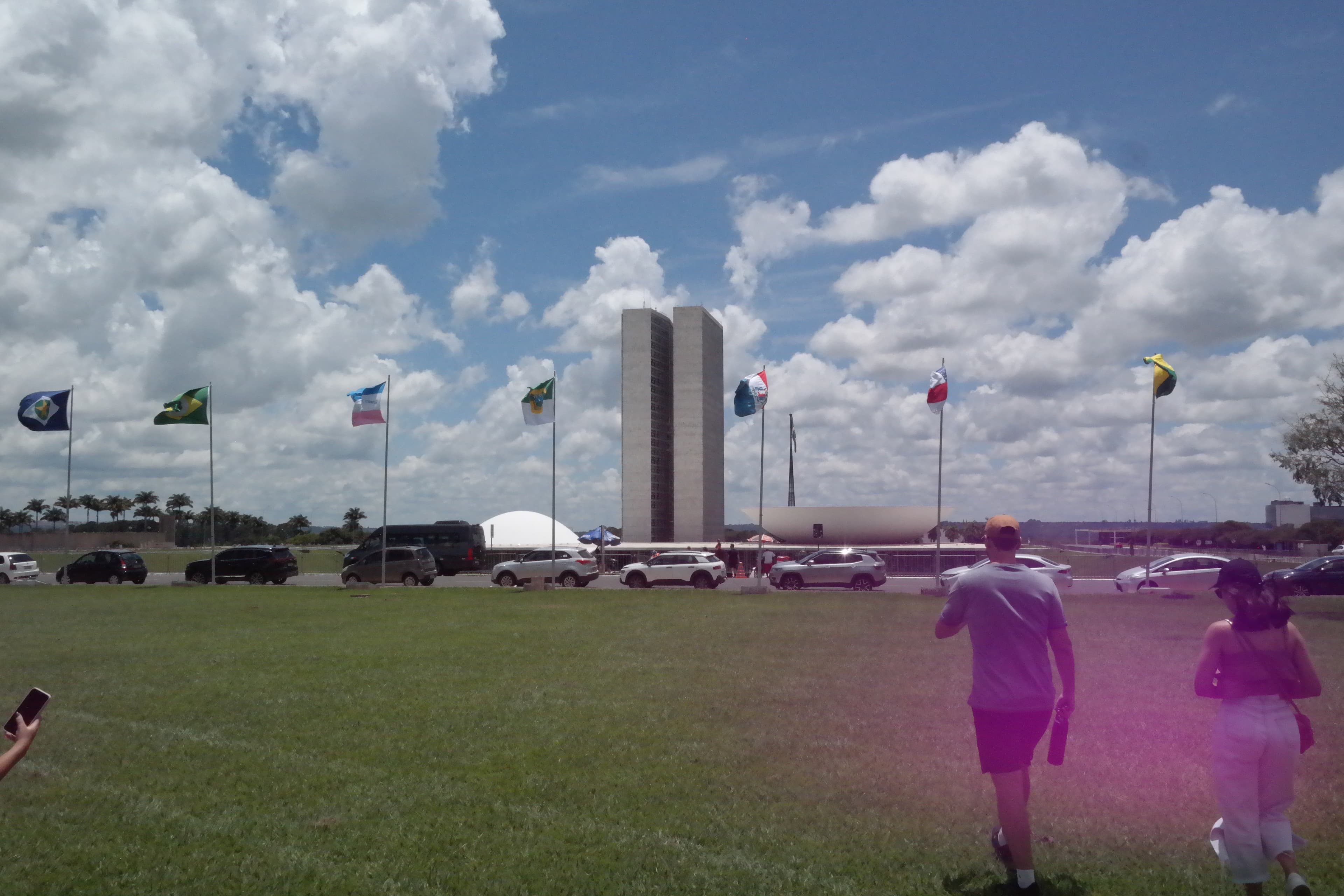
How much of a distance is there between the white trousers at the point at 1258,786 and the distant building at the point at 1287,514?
70.9m

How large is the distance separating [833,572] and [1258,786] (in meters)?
33.3

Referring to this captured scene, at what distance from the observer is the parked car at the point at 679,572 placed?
39594mm

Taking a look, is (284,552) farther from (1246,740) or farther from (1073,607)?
(1246,740)

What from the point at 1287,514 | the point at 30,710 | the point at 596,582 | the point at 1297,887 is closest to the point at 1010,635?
the point at 1297,887

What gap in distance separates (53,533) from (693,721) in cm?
9152

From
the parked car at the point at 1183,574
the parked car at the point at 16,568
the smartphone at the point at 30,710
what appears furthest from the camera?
the parked car at the point at 16,568

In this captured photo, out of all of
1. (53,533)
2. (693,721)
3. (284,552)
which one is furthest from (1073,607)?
(53,533)

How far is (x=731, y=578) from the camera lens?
48.2 meters

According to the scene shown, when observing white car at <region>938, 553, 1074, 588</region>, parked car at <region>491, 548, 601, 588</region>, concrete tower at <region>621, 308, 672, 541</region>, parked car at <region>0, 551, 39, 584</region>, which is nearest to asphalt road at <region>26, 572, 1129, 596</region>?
white car at <region>938, 553, 1074, 588</region>

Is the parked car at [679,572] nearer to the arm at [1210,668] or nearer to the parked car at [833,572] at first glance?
the parked car at [833,572]

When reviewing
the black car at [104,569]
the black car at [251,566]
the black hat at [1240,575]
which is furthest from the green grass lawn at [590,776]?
the black car at [104,569]

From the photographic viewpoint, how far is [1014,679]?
5.73 meters

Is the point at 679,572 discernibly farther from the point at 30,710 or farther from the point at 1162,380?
the point at 30,710

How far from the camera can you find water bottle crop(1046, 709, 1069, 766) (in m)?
5.69
